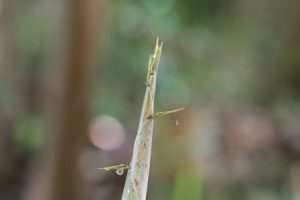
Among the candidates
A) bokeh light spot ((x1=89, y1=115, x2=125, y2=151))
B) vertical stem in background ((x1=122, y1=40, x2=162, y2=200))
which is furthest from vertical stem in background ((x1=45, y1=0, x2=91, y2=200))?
vertical stem in background ((x1=122, y1=40, x2=162, y2=200))

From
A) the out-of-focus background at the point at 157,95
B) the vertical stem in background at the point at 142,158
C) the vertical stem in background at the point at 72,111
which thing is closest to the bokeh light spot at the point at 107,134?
the out-of-focus background at the point at 157,95

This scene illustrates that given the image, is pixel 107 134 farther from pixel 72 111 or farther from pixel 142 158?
pixel 142 158

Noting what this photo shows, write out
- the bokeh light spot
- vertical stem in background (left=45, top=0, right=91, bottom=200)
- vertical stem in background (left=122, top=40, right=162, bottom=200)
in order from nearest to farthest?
vertical stem in background (left=122, top=40, right=162, bottom=200)
vertical stem in background (left=45, top=0, right=91, bottom=200)
the bokeh light spot

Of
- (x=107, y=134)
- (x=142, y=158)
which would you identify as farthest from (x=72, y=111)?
(x=142, y=158)

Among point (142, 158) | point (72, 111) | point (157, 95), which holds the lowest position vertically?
point (142, 158)

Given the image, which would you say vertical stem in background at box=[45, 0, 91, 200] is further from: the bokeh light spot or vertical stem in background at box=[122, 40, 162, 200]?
vertical stem in background at box=[122, 40, 162, 200]

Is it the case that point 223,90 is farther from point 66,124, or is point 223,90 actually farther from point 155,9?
point 66,124

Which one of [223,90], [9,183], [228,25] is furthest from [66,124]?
[228,25]

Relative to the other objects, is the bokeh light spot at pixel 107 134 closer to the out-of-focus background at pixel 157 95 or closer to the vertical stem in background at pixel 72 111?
the out-of-focus background at pixel 157 95
